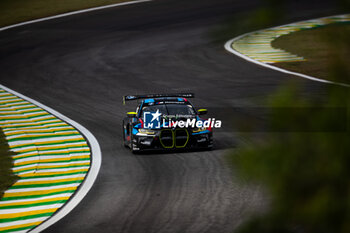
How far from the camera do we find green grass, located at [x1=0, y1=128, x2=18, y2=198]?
1201 centimetres

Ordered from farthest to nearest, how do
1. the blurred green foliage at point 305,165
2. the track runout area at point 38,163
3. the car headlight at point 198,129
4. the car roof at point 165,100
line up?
the car roof at point 165,100
the car headlight at point 198,129
the track runout area at point 38,163
the blurred green foliage at point 305,165

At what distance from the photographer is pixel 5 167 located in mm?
13609

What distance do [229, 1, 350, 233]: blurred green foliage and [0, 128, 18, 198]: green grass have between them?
9825mm

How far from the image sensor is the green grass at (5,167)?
12.0 meters

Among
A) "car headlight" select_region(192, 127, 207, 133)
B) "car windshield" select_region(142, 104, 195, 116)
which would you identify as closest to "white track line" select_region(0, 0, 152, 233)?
"car windshield" select_region(142, 104, 195, 116)

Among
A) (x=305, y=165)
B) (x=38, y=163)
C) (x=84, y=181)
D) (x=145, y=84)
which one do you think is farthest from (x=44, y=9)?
(x=305, y=165)

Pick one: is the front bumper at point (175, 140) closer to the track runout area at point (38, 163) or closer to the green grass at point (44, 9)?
the track runout area at point (38, 163)

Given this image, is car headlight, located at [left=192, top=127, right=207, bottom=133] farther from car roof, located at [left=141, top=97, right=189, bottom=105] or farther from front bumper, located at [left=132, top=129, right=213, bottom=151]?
car roof, located at [left=141, top=97, right=189, bottom=105]

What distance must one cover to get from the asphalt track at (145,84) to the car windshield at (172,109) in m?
1.12

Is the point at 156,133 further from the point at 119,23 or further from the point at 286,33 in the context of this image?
the point at 119,23

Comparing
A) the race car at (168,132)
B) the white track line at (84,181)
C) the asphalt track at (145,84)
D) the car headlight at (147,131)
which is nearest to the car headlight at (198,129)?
the race car at (168,132)

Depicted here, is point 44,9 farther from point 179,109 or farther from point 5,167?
point 5,167

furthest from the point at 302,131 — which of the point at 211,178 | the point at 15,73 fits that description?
the point at 15,73

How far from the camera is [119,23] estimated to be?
1457 inches
